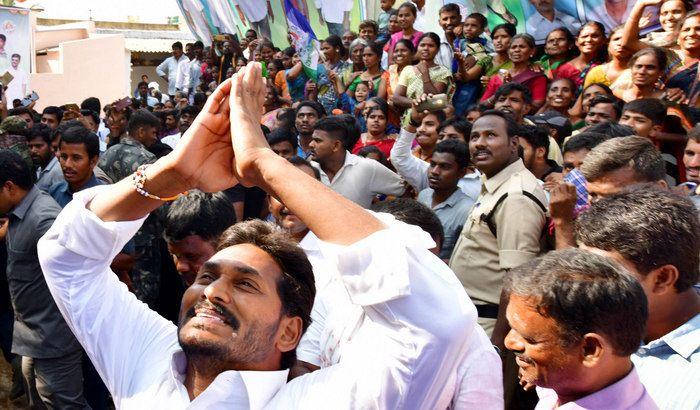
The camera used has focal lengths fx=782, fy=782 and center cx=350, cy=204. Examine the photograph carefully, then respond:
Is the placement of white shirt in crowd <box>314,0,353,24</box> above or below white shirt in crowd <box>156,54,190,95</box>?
above

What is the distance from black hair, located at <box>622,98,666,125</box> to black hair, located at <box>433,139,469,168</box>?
3.11ft

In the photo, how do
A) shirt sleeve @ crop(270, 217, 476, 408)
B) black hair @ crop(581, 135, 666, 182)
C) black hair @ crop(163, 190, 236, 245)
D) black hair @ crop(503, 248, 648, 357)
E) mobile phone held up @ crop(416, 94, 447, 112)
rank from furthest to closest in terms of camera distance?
1. mobile phone held up @ crop(416, 94, 447, 112)
2. black hair @ crop(581, 135, 666, 182)
3. black hair @ crop(163, 190, 236, 245)
4. black hair @ crop(503, 248, 648, 357)
5. shirt sleeve @ crop(270, 217, 476, 408)

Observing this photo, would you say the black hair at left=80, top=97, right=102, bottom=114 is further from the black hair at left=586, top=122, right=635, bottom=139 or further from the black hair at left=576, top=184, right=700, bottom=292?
the black hair at left=576, top=184, right=700, bottom=292

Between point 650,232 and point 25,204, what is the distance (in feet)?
10.3

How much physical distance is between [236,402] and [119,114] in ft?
24.6

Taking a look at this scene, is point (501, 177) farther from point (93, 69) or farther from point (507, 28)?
point (93, 69)

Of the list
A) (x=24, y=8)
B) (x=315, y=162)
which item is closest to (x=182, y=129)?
(x=315, y=162)

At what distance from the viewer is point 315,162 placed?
5.31 metres

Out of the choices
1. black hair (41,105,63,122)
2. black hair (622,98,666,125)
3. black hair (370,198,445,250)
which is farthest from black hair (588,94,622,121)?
black hair (41,105,63,122)

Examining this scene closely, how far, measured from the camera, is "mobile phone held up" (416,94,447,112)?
5734mm

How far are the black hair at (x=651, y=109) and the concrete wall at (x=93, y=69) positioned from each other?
18.5 metres

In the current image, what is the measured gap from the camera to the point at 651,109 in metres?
4.41

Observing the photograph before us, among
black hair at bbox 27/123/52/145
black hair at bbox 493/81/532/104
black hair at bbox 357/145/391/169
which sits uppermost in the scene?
black hair at bbox 493/81/532/104

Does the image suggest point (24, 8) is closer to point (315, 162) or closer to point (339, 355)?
point (315, 162)
